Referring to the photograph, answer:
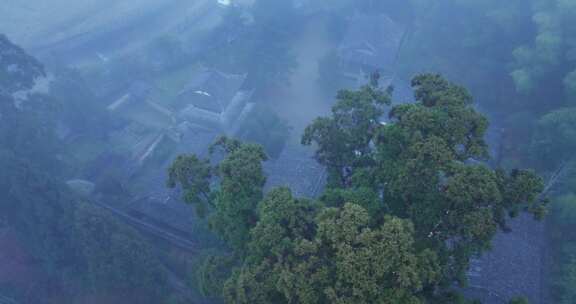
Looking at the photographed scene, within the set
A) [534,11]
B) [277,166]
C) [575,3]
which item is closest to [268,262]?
→ [277,166]

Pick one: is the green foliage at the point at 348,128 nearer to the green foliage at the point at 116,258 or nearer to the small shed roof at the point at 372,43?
the green foliage at the point at 116,258

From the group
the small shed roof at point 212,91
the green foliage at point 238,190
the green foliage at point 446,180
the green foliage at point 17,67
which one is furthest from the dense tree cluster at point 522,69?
the green foliage at point 17,67

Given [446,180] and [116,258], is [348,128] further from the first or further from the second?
[116,258]

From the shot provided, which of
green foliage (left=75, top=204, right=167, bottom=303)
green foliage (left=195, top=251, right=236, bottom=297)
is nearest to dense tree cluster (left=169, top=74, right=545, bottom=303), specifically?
green foliage (left=195, top=251, right=236, bottom=297)

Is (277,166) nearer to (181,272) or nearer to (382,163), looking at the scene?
(181,272)

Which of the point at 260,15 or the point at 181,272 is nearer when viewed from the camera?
the point at 181,272

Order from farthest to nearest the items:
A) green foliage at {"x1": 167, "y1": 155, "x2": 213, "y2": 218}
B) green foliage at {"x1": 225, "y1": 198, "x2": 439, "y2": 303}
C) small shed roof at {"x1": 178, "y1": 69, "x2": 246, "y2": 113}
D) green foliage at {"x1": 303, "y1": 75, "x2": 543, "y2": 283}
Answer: small shed roof at {"x1": 178, "y1": 69, "x2": 246, "y2": 113} → green foliage at {"x1": 167, "y1": 155, "x2": 213, "y2": 218} → green foliage at {"x1": 303, "y1": 75, "x2": 543, "y2": 283} → green foliage at {"x1": 225, "y1": 198, "x2": 439, "y2": 303}

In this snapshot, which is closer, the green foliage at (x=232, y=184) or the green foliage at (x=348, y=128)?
the green foliage at (x=232, y=184)

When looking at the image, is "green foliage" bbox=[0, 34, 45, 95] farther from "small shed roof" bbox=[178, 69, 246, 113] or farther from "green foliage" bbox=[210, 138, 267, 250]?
"green foliage" bbox=[210, 138, 267, 250]
